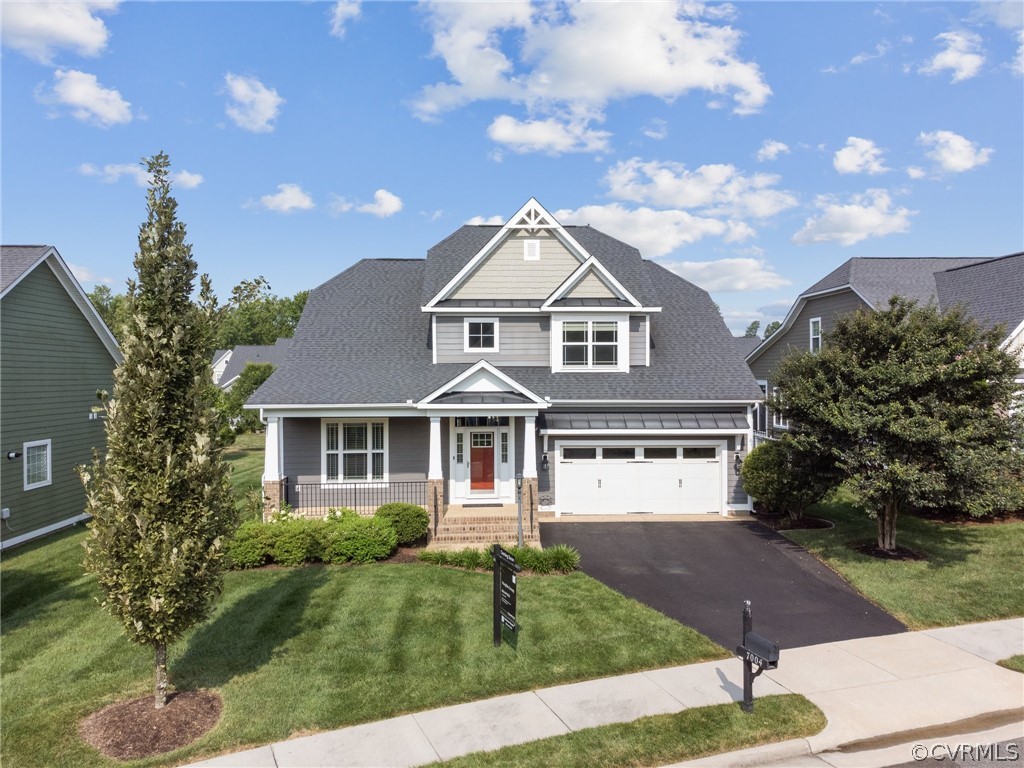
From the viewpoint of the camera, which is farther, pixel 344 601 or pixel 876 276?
pixel 876 276

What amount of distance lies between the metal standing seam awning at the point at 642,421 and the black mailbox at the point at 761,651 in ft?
33.4

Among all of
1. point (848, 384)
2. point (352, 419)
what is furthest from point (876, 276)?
point (352, 419)

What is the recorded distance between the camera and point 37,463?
1711 cm

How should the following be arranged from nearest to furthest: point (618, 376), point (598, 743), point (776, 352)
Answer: point (598, 743) → point (618, 376) → point (776, 352)

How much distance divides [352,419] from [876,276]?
21.6 m

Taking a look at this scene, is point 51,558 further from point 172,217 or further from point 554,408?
Result: point 554,408

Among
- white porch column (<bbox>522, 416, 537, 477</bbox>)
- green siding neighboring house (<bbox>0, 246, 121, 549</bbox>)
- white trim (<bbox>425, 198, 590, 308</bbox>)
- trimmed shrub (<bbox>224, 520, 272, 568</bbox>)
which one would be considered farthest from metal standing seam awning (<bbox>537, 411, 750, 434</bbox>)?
green siding neighboring house (<bbox>0, 246, 121, 549</bbox>)

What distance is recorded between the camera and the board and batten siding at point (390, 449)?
17328 mm

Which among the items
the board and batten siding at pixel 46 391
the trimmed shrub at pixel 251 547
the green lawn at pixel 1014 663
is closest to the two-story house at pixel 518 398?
the trimmed shrub at pixel 251 547

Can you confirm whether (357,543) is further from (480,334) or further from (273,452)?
(480,334)

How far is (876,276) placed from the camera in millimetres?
24750

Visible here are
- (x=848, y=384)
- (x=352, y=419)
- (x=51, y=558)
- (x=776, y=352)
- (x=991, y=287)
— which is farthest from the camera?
(x=776, y=352)

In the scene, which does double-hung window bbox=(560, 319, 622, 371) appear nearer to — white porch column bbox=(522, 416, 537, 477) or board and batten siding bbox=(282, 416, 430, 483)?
white porch column bbox=(522, 416, 537, 477)
